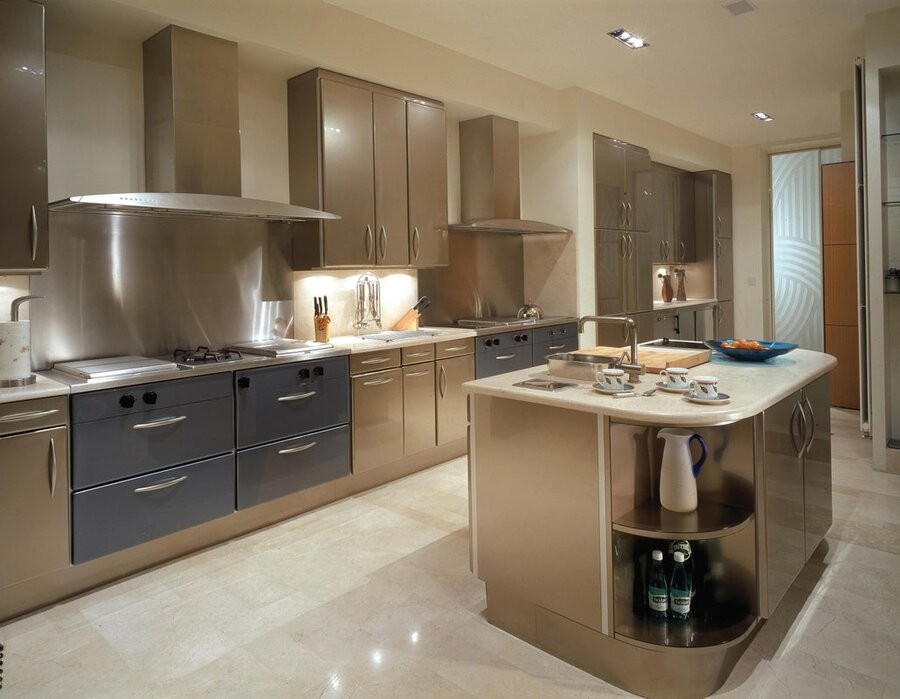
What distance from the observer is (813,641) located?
220 centimetres

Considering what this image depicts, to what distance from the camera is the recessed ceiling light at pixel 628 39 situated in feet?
13.4

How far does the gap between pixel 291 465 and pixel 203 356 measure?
725 millimetres

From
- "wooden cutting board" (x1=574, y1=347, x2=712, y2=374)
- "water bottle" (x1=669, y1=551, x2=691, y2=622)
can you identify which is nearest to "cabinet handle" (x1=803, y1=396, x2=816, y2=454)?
"wooden cutting board" (x1=574, y1=347, x2=712, y2=374)

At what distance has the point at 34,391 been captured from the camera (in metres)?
2.41

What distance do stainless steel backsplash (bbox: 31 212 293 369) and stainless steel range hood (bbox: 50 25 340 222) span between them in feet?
0.51

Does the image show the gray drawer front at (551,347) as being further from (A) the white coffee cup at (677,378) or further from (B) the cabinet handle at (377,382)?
(A) the white coffee cup at (677,378)

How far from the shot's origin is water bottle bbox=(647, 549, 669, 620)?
78.9 inches

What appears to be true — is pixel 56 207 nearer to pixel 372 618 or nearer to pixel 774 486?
pixel 372 618

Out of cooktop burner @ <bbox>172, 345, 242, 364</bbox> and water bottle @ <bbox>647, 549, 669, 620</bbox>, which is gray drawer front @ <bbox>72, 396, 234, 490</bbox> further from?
water bottle @ <bbox>647, 549, 669, 620</bbox>

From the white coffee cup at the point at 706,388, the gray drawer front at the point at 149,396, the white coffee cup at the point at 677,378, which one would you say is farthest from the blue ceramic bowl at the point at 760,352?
the gray drawer front at the point at 149,396

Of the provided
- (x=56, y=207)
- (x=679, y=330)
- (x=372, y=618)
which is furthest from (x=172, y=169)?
(x=679, y=330)

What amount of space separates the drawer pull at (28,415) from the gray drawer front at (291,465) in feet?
2.88

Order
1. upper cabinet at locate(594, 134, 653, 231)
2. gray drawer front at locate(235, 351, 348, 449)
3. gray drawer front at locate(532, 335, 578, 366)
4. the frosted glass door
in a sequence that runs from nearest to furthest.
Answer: gray drawer front at locate(235, 351, 348, 449), gray drawer front at locate(532, 335, 578, 366), upper cabinet at locate(594, 134, 653, 231), the frosted glass door

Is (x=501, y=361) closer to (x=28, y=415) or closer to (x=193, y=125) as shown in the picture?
(x=193, y=125)
